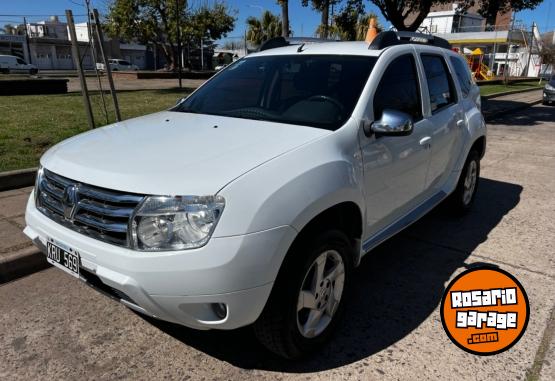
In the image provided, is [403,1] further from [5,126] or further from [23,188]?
[23,188]

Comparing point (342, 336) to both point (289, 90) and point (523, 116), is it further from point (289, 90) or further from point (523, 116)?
point (523, 116)

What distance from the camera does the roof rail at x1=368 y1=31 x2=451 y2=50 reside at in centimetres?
350

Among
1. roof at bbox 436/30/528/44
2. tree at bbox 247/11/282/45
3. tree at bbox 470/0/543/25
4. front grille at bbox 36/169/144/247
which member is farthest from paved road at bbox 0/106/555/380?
tree at bbox 247/11/282/45

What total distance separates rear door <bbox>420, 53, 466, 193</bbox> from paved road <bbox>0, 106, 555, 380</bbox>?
2.49 feet

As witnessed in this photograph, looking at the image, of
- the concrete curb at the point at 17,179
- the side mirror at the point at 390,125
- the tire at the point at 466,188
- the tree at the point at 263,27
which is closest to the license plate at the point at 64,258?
the side mirror at the point at 390,125

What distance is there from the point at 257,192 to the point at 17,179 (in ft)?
14.0

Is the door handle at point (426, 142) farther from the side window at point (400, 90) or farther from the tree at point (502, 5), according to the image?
the tree at point (502, 5)

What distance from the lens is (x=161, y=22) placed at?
1455 inches

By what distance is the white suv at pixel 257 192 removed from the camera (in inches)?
83.9

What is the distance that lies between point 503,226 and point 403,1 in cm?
1027

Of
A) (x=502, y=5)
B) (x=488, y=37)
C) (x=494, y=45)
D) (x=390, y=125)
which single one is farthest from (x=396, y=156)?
(x=488, y=37)

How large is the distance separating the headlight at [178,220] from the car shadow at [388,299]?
949 mm

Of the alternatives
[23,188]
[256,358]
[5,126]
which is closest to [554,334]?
[256,358]

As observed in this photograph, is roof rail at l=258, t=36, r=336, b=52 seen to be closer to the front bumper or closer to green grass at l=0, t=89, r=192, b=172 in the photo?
the front bumper
